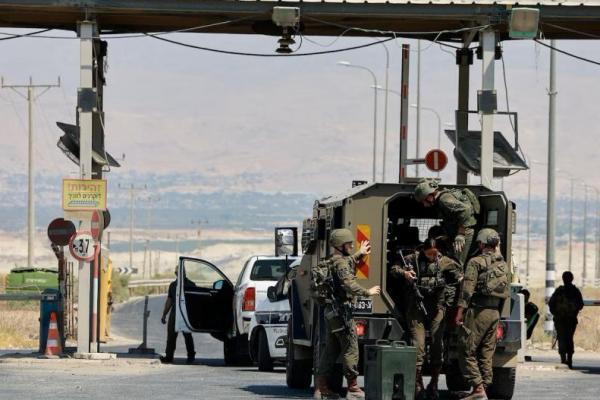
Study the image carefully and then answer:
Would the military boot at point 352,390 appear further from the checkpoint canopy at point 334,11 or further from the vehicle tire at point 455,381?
the checkpoint canopy at point 334,11

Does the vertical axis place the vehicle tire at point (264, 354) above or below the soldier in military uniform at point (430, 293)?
below

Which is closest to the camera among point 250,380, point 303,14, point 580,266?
point 250,380

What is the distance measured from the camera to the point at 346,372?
17.4 metres

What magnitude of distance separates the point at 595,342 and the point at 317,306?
20758mm

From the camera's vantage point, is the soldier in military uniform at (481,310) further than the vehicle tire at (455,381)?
No

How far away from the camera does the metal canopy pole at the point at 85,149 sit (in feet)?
84.2

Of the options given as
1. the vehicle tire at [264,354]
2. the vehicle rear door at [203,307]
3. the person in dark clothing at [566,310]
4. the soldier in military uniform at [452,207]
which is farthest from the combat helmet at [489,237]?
the person in dark clothing at [566,310]

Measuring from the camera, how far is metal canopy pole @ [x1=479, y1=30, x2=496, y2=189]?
25.7 metres

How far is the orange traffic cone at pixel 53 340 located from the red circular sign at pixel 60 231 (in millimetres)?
2050

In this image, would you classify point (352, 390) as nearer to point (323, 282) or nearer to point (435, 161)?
point (323, 282)

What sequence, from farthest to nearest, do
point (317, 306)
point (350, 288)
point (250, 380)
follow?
point (250, 380) → point (317, 306) → point (350, 288)

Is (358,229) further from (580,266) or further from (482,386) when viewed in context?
(580,266)

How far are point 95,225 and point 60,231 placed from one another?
8.50 ft

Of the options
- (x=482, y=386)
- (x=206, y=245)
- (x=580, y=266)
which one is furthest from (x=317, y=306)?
(x=206, y=245)
